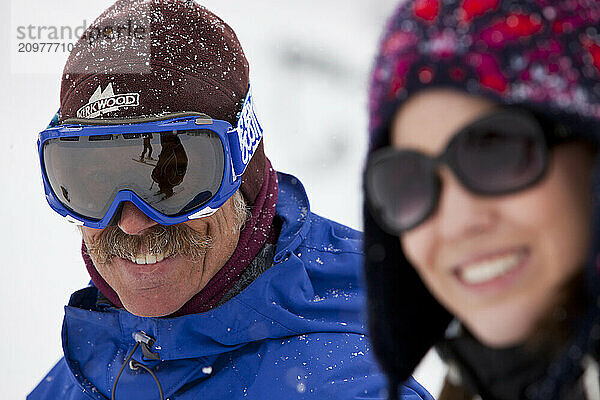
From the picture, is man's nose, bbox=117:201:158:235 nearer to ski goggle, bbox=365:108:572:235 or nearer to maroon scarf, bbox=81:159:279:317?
maroon scarf, bbox=81:159:279:317

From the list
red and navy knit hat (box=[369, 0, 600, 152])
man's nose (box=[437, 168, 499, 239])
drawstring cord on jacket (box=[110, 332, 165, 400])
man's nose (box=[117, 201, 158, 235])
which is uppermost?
red and navy knit hat (box=[369, 0, 600, 152])

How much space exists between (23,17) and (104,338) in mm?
3140

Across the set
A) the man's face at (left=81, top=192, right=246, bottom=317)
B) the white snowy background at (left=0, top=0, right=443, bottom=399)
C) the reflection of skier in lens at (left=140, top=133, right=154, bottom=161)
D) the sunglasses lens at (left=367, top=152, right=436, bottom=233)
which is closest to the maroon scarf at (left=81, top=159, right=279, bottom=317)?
the man's face at (left=81, top=192, right=246, bottom=317)

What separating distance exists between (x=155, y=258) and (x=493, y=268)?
1557mm

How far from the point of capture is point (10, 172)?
15.5 feet

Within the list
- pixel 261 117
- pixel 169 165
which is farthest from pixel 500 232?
pixel 261 117

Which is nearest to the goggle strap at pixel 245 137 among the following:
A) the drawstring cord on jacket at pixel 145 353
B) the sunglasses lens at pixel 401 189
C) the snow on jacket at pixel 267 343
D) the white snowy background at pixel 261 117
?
the snow on jacket at pixel 267 343

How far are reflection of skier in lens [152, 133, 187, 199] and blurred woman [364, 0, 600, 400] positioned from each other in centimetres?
121

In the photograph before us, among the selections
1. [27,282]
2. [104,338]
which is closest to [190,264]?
[104,338]

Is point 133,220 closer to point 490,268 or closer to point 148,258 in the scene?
point 148,258

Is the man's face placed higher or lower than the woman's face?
lower

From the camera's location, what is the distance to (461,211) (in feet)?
3.55

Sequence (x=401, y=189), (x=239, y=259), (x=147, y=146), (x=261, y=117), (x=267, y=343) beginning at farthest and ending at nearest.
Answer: (x=261, y=117) < (x=239, y=259) < (x=267, y=343) < (x=147, y=146) < (x=401, y=189)

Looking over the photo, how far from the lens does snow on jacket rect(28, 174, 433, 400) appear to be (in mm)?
2275
